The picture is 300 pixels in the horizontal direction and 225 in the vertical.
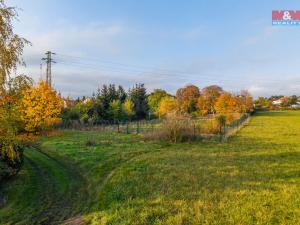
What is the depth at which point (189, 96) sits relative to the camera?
7706 cm

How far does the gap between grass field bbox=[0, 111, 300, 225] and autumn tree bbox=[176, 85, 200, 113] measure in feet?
192

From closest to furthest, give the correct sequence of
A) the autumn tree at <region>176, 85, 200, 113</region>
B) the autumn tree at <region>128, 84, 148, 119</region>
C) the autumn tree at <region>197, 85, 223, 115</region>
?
the autumn tree at <region>128, 84, 148, 119</region> → the autumn tree at <region>197, 85, 223, 115</region> → the autumn tree at <region>176, 85, 200, 113</region>

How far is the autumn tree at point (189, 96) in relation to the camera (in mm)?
73250

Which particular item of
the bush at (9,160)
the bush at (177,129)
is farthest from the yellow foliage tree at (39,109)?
the bush at (9,160)

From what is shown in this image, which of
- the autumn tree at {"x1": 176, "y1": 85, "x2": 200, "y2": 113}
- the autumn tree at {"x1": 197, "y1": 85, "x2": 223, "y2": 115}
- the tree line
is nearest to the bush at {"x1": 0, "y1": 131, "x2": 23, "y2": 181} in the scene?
the tree line

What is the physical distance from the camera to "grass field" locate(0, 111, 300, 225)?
6.96 metres

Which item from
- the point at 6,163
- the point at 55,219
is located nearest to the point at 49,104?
the point at 6,163

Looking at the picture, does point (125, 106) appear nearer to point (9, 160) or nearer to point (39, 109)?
point (39, 109)

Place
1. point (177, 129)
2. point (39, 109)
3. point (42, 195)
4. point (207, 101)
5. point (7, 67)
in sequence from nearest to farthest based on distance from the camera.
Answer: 1. point (7, 67)
2. point (42, 195)
3. point (177, 129)
4. point (39, 109)
5. point (207, 101)

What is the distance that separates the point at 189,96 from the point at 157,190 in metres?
69.4

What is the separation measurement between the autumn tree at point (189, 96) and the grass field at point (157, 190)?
5850 cm

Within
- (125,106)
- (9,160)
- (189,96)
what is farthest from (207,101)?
(9,160)

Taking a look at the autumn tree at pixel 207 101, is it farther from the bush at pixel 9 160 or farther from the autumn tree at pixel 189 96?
the bush at pixel 9 160

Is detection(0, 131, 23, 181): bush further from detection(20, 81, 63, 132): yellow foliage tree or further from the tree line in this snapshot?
the tree line
